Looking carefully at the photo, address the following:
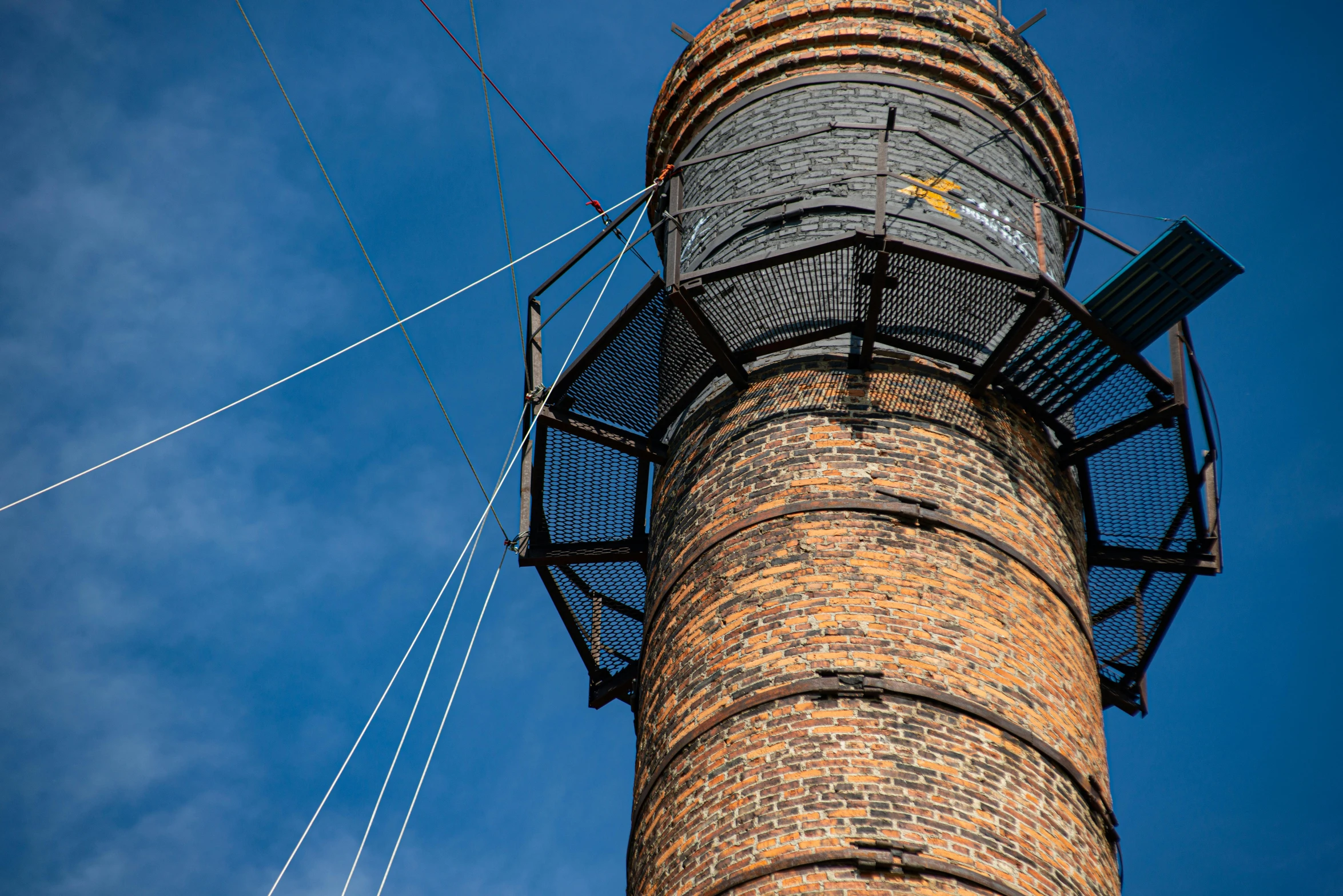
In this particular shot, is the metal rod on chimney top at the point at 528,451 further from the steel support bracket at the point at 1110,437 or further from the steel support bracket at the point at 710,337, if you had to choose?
the steel support bracket at the point at 1110,437

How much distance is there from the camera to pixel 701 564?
10.7 metres

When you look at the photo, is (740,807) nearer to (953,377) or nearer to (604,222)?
(953,377)

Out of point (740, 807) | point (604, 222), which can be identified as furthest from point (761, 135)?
point (740, 807)

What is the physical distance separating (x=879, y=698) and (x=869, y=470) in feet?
6.34

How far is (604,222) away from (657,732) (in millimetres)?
5649

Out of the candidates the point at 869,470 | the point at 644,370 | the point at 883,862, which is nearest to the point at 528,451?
the point at 644,370

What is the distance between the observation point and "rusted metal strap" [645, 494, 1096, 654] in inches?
405

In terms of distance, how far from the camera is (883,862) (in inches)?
333

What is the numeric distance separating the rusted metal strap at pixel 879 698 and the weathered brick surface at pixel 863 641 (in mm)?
57

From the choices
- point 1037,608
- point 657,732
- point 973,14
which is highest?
point 973,14

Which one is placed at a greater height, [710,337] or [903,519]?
[710,337]

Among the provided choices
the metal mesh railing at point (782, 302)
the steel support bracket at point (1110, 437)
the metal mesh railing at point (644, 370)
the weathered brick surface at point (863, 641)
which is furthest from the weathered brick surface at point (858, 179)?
the steel support bracket at point (1110, 437)

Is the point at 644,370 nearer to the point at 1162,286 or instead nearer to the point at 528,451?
the point at 528,451

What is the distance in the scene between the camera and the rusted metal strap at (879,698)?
30.5 feet
